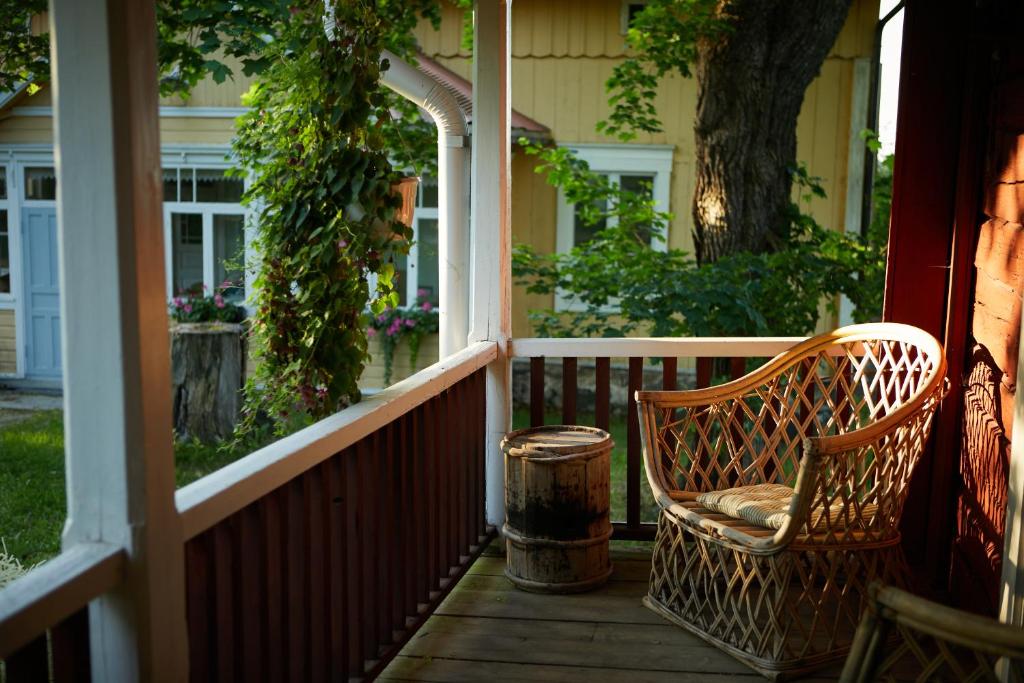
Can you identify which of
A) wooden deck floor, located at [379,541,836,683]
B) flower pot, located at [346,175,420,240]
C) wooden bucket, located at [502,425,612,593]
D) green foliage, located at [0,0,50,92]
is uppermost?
green foliage, located at [0,0,50,92]

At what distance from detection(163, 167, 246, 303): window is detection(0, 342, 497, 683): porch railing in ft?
21.8

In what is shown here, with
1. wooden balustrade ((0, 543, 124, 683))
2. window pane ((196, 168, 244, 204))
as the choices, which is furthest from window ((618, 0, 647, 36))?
wooden balustrade ((0, 543, 124, 683))

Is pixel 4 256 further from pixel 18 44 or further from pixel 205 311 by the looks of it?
pixel 18 44

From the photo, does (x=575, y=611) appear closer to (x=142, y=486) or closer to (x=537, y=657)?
(x=537, y=657)

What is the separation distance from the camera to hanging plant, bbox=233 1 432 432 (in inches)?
102

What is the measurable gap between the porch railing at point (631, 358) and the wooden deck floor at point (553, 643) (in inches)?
20.0

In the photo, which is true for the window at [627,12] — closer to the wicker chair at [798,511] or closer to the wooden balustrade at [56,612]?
the wicker chair at [798,511]

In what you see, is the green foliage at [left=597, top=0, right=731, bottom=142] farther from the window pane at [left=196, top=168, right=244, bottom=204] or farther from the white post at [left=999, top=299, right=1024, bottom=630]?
the window pane at [left=196, top=168, right=244, bottom=204]

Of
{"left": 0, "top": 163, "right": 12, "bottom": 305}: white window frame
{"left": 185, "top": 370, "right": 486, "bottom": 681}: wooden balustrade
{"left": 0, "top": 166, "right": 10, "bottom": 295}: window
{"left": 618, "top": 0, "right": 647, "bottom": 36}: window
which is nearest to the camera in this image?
{"left": 185, "top": 370, "right": 486, "bottom": 681}: wooden balustrade

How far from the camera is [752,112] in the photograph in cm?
610

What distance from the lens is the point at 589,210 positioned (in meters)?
6.86

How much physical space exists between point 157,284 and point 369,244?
1.03 metres

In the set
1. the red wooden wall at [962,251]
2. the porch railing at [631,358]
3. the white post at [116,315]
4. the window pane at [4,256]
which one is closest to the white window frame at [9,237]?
the window pane at [4,256]

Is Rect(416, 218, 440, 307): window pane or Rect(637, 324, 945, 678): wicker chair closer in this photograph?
Rect(637, 324, 945, 678): wicker chair
